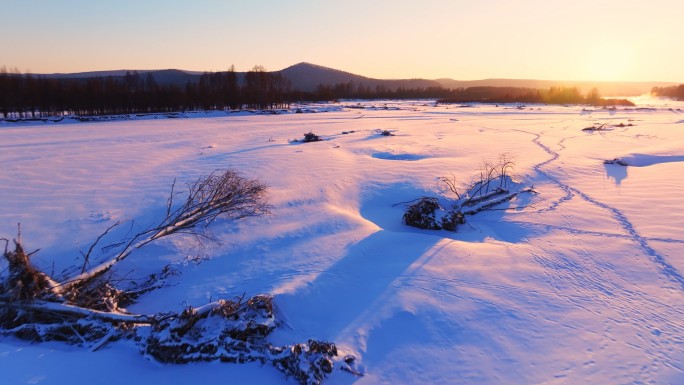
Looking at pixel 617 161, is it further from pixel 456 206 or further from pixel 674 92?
pixel 674 92

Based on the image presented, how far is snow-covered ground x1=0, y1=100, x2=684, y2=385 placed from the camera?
450cm

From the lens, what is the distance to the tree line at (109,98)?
54.1 metres

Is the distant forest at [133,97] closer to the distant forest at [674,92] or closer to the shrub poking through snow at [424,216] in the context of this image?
the distant forest at [674,92]

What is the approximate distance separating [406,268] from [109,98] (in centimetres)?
6628

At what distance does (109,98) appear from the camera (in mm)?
59625

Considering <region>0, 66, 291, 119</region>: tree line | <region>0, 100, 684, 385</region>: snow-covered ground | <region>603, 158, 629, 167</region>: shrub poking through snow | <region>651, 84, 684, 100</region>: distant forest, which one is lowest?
<region>0, 100, 684, 385</region>: snow-covered ground

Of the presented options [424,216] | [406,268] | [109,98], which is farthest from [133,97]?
[406,268]

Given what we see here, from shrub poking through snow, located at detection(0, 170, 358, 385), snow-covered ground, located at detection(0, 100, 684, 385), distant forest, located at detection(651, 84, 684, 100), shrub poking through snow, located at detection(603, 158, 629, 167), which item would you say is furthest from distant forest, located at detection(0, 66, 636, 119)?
shrub poking through snow, located at detection(603, 158, 629, 167)

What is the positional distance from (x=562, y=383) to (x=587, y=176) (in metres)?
12.0

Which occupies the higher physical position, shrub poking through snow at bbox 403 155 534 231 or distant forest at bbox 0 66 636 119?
distant forest at bbox 0 66 636 119

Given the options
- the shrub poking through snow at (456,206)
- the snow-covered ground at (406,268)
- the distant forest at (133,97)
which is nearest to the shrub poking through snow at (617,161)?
the snow-covered ground at (406,268)

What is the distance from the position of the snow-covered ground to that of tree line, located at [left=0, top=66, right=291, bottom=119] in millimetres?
49305

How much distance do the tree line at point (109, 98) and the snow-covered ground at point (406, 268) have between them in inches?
1941

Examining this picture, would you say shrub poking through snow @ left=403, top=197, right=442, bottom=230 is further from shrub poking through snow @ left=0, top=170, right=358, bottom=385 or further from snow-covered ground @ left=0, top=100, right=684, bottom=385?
shrub poking through snow @ left=0, top=170, right=358, bottom=385
